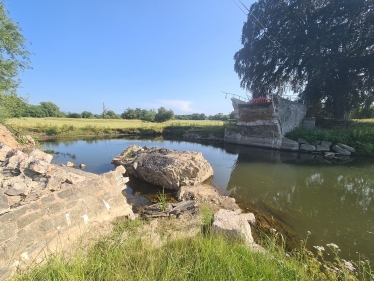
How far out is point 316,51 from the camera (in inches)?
761

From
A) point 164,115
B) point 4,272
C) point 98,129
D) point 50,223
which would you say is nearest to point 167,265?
point 4,272

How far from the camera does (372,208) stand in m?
5.80

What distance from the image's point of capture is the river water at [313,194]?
172 inches

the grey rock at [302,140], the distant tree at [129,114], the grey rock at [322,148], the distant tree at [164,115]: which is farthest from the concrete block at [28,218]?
the distant tree at [129,114]

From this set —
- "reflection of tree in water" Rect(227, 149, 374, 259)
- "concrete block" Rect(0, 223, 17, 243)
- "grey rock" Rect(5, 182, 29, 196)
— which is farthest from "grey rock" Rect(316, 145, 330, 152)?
"concrete block" Rect(0, 223, 17, 243)

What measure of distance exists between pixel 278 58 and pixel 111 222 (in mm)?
24909

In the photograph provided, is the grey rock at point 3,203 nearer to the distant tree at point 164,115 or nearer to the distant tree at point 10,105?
the distant tree at point 10,105

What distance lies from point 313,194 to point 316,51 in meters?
19.3

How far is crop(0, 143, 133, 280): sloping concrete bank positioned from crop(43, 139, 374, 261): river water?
Answer: 3967 millimetres

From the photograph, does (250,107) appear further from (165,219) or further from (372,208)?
(165,219)

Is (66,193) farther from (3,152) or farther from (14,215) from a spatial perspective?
(3,152)

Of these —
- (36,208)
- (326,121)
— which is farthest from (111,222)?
(326,121)

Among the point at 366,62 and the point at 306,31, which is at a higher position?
the point at 306,31

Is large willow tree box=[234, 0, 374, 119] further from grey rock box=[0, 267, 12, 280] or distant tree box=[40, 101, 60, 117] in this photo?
distant tree box=[40, 101, 60, 117]
